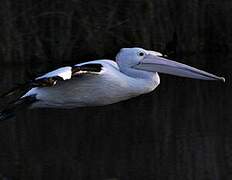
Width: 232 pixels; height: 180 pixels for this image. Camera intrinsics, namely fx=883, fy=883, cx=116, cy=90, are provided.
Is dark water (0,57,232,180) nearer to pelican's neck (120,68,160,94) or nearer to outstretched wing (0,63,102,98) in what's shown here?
pelican's neck (120,68,160,94)

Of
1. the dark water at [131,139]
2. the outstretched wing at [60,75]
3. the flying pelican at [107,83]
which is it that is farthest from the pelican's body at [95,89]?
the dark water at [131,139]

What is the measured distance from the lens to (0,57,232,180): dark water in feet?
20.5

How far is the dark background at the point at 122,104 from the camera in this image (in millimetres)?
6441

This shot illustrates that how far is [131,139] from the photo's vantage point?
7.34 m

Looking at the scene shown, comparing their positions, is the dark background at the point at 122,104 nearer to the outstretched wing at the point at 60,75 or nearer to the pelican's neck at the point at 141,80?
the pelican's neck at the point at 141,80

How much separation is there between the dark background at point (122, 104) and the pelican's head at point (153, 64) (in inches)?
21.7

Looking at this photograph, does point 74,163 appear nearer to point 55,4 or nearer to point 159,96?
point 159,96

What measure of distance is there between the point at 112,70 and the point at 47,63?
16.9 feet

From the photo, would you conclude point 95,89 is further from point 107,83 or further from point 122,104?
point 122,104

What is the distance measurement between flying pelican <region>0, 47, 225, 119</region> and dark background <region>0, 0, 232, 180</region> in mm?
405

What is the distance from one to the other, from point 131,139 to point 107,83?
806mm

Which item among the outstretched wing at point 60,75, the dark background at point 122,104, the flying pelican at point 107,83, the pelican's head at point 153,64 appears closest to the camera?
the outstretched wing at point 60,75

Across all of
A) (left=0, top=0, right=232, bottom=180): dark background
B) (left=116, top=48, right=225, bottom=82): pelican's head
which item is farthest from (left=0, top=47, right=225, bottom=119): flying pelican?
(left=0, top=0, right=232, bottom=180): dark background

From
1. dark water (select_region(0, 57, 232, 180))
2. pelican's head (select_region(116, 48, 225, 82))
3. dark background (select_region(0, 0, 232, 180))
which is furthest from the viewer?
pelican's head (select_region(116, 48, 225, 82))
